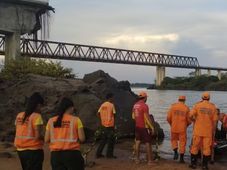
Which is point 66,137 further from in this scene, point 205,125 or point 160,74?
point 160,74

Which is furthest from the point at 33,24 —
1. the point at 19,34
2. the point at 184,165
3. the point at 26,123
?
the point at 26,123

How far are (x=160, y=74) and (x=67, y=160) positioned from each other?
126m

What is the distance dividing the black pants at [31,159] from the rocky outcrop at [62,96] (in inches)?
365

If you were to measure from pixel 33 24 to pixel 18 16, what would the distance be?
100 cm

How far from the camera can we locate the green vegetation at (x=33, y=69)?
24219mm

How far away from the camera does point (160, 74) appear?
133 m

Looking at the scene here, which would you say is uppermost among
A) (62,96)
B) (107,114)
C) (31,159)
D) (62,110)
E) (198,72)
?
(198,72)

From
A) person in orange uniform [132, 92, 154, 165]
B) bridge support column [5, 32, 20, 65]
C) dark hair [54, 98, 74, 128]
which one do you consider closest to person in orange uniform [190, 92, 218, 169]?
person in orange uniform [132, 92, 154, 165]

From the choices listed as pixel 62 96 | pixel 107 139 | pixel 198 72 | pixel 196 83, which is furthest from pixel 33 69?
pixel 198 72

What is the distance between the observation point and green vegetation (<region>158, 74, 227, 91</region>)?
130500 mm

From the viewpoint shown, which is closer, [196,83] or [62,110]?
[62,110]

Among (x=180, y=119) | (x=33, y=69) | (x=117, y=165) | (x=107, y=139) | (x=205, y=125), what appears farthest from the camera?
(x=33, y=69)

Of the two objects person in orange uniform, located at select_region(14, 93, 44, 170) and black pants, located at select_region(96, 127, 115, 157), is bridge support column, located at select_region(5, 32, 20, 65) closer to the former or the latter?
black pants, located at select_region(96, 127, 115, 157)

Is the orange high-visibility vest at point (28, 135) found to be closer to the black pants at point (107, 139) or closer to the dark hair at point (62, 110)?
the dark hair at point (62, 110)
